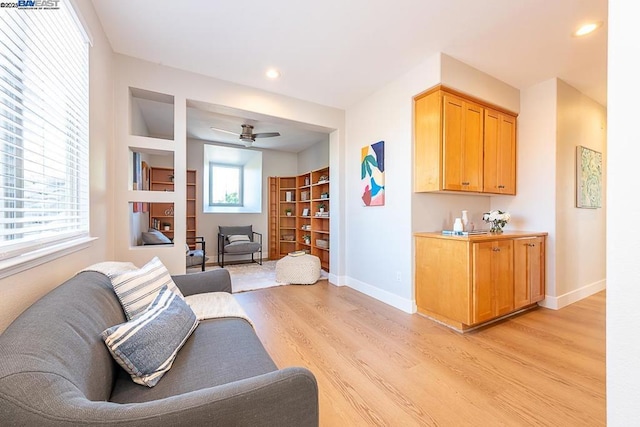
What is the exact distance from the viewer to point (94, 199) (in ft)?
6.51

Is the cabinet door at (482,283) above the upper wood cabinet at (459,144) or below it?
below

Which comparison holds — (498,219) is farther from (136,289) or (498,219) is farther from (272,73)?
(136,289)

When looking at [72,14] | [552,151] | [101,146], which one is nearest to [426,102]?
[552,151]

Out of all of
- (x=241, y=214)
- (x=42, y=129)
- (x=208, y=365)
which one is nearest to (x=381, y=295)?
(x=208, y=365)

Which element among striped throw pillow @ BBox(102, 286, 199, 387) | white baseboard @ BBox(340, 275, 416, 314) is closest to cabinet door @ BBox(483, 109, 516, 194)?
white baseboard @ BBox(340, 275, 416, 314)

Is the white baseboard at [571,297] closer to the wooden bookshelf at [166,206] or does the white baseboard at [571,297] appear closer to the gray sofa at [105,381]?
the gray sofa at [105,381]

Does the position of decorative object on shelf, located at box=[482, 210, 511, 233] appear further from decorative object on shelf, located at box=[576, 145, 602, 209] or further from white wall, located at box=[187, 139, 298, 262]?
white wall, located at box=[187, 139, 298, 262]

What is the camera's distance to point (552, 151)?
118 inches

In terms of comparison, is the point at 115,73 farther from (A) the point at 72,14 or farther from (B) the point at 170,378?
(B) the point at 170,378

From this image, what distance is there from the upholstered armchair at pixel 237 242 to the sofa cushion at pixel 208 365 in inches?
A: 150

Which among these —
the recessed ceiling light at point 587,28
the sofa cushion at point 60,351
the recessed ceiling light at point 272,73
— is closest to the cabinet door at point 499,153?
the recessed ceiling light at point 587,28

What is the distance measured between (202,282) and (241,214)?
407 cm

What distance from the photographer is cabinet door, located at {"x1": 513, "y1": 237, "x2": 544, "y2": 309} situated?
2711 mm

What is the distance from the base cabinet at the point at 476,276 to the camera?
2.38 m
